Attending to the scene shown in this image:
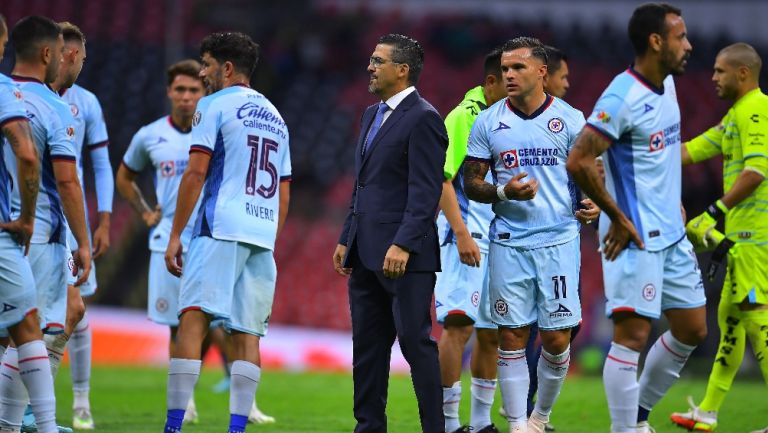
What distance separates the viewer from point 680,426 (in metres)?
8.99

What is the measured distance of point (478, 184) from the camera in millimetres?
7535

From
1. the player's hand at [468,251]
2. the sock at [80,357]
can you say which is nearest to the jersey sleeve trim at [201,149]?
the player's hand at [468,251]

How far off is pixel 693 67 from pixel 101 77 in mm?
13258

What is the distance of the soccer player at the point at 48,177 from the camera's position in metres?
7.00

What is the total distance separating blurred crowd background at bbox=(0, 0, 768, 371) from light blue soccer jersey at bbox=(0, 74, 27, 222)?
13.7 metres

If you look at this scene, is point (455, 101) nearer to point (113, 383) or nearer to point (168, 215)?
point (113, 383)

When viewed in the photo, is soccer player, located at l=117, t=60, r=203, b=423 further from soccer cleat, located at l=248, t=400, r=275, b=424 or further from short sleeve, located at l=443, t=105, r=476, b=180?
short sleeve, located at l=443, t=105, r=476, b=180

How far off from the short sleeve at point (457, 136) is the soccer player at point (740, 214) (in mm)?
1812

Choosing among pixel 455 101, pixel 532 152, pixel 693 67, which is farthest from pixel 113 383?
pixel 693 67

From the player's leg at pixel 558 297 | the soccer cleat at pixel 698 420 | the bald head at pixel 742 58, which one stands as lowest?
the soccer cleat at pixel 698 420

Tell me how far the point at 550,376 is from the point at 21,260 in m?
3.45

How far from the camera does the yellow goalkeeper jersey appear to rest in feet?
27.4

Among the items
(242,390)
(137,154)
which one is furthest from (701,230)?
(137,154)

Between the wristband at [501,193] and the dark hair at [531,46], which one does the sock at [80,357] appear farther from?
the dark hair at [531,46]
